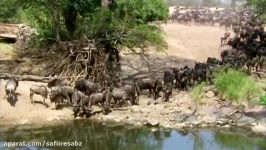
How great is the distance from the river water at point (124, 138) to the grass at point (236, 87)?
210cm

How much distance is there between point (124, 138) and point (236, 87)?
461cm

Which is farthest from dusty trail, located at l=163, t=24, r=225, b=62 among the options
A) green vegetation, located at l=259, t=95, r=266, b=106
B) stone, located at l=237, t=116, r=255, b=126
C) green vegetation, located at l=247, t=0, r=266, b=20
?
stone, located at l=237, t=116, r=255, b=126

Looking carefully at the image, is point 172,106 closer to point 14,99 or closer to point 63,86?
point 63,86

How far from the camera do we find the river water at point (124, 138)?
14.7m

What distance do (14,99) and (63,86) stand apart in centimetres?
160

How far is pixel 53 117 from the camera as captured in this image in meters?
16.8

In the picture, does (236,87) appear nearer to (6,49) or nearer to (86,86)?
(86,86)

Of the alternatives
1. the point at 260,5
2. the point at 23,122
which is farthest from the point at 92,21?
the point at 260,5

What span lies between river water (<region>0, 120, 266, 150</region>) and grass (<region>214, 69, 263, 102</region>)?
6.89 feet

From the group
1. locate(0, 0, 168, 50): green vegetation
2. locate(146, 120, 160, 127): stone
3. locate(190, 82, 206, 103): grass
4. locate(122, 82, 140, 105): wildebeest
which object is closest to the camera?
locate(146, 120, 160, 127): stone

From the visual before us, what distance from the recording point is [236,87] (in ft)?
58.9

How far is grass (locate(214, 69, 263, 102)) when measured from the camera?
58.1 ft

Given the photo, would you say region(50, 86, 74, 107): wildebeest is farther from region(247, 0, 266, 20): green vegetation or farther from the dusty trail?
region(247, 0, 266, 20): green vegetation

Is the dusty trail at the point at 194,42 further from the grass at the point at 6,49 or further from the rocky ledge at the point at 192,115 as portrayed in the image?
the rocky ledge at the point at 192,115
